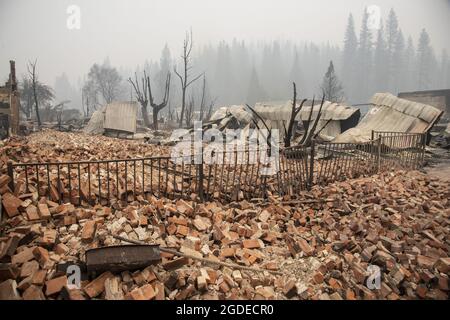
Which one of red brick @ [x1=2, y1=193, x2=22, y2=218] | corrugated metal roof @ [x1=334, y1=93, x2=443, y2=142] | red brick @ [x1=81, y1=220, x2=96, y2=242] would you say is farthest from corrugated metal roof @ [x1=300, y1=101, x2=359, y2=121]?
red brick @ [x1=2, y1=193, x2=22, y2=218]

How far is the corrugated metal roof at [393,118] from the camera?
48.6 ft

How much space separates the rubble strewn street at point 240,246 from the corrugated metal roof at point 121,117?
14.3 m

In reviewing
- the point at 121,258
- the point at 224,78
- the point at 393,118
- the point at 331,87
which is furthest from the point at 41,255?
the point at 224,78

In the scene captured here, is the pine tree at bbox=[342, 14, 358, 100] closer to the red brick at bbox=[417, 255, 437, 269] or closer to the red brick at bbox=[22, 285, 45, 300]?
the red brick at bbox=[417, 255, 437, 269]

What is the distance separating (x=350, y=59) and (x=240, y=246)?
103 m

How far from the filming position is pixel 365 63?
88.8m

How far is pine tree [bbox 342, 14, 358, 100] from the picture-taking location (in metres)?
88.8

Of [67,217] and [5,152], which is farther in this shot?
[5,152]

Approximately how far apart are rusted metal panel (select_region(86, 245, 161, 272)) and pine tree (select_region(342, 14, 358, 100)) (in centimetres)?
9798
